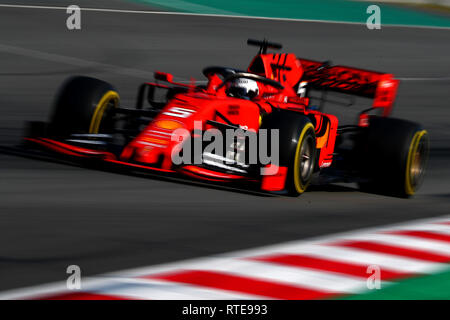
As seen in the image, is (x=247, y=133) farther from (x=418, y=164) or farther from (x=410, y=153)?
(x=418, y=164)

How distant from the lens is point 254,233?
241 inches

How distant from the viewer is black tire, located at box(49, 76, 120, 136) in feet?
26.6

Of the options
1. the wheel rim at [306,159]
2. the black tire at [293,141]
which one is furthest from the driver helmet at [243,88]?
the wheel rim at [306,159]

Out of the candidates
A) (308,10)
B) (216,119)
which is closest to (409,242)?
(216,119)

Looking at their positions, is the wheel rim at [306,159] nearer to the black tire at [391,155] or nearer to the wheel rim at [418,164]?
the black tire at [391,155]

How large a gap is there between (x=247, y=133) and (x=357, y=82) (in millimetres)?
2377

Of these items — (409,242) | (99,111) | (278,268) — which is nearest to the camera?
(278,268)

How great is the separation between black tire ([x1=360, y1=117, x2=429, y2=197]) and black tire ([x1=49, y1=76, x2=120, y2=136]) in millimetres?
2567

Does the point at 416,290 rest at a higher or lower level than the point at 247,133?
lower

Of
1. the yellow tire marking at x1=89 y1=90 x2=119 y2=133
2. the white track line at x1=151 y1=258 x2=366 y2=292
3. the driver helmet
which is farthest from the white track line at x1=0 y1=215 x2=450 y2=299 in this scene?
the yellow tire marking at x1=89 y1=90 x2=119 y2=133

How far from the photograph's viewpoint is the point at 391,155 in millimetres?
8531

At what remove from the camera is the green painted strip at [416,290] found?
4.76 m
